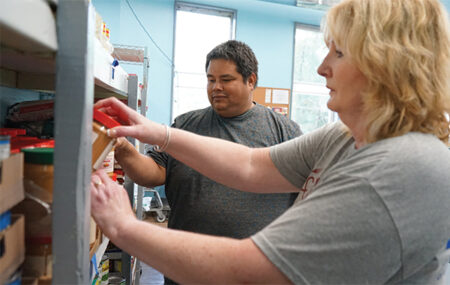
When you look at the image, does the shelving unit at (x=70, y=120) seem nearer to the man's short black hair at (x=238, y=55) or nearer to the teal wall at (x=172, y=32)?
the man's short black hair at (x=238, y=55)

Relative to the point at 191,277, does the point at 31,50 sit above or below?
above

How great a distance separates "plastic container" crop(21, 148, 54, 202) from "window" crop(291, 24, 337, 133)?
19.9 ft

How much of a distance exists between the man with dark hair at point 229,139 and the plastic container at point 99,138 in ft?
1.98

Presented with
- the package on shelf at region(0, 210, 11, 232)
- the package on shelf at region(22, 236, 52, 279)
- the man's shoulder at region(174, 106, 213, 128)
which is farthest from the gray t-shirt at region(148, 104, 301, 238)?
the package on shelf at region(0, 210, 11, 232)

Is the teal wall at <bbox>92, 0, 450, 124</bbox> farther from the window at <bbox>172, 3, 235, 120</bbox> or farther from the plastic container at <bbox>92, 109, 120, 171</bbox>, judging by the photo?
the plastic container at <bbox>92, 109, 120, 171</bbox>

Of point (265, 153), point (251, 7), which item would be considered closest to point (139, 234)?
point (265, 153)

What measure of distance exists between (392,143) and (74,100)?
711mm

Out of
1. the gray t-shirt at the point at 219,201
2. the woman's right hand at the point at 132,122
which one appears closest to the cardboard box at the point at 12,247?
the woman's right hand at the point at 132,122

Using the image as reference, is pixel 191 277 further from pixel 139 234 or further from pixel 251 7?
pixel 251 7

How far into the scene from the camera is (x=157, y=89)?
18.5ft

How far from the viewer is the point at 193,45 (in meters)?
5.84

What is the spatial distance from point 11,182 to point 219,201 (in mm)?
1233

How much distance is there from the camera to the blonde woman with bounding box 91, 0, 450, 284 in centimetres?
74

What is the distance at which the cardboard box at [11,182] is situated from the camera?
0.54m
